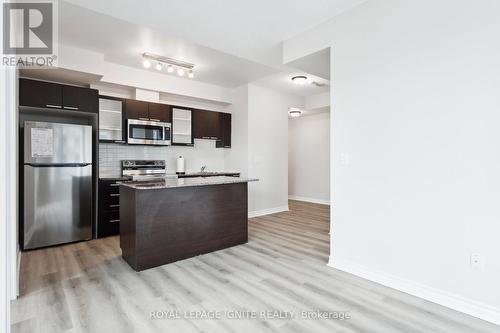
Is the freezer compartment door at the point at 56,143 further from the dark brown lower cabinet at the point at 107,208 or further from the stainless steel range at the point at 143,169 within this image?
the stainless steel range at the point at 143,169

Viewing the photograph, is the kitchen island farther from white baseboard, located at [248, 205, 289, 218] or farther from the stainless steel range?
white baseboard, located at [248, 205, 289, 218]

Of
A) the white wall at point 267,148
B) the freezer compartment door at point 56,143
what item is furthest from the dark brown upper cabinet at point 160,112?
the white wall at point 267,148

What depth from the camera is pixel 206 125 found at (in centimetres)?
552

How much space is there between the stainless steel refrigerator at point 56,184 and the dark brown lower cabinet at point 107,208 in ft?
0.54

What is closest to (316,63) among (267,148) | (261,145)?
(261,145)

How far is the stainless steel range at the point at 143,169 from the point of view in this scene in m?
4.55

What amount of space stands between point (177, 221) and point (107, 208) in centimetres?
167

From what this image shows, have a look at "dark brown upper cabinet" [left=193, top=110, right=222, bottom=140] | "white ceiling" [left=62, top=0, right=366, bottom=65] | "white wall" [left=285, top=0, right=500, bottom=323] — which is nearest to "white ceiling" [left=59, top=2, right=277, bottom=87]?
"white ceiling" [left=62, top=0, right=366, bottom=65]

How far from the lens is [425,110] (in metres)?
2.28

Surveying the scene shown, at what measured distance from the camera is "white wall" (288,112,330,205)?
24.2ft

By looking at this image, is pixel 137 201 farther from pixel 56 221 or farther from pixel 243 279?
pixel 56 221

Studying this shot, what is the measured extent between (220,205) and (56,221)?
7.42 feet

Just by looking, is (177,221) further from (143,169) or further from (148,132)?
(148,132)

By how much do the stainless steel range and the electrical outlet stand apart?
403 centimetres
